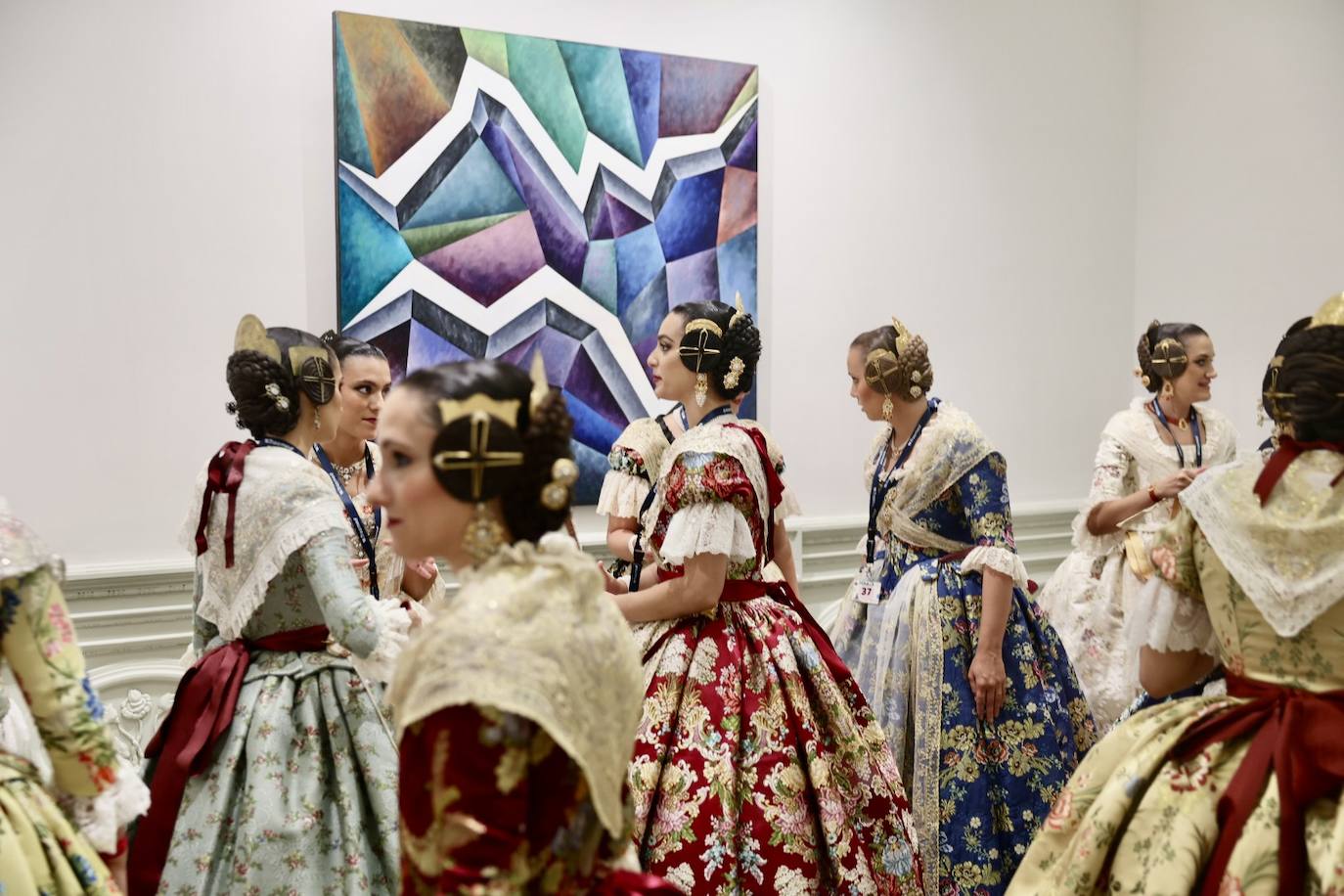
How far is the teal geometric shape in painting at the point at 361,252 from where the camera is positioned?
12.3 feet

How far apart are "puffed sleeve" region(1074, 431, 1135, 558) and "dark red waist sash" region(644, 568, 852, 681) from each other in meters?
1.62

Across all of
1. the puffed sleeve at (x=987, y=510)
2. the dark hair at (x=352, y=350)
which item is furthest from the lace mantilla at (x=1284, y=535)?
the dark hair at (x=352, y=350)

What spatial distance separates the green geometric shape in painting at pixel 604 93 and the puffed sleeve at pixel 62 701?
112 inches

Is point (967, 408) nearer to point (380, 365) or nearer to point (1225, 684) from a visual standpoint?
point (380, 365)

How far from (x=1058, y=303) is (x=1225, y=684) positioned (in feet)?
11.8

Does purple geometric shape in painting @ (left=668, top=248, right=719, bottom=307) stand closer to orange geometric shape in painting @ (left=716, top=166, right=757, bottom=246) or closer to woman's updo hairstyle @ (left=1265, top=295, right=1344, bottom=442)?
orange geometric shape in painting @ (left=716, top=166, right=757, bottom=246)

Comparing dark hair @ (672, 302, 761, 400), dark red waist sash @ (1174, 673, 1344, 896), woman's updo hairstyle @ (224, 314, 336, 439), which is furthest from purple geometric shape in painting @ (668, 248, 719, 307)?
dark red waist sash @ (1174, 673, 1344, 896)

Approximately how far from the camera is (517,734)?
127 centimetres

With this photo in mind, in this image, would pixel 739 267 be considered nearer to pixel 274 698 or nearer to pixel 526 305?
pixel 526 305

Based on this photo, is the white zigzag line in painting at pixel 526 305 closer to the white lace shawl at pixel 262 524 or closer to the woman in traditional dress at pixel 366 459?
the woman in traditional dress at pixel 366 459

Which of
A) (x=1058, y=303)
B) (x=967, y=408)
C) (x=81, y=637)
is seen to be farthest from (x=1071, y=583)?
(x=81, y=637)

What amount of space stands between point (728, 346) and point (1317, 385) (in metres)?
1.31

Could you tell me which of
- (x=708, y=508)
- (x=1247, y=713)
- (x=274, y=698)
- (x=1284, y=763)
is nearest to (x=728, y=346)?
(x=708, y=508)

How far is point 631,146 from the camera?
4.26m
